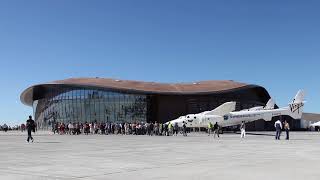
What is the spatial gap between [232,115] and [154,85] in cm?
3072

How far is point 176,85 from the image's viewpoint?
3703 inches

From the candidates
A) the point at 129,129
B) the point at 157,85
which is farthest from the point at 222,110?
the point at 157,85

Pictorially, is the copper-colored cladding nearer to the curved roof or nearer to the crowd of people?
the curved roof

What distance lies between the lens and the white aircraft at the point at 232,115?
61.9 meters

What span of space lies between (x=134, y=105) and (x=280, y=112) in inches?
1253

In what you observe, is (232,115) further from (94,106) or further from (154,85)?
(94,106)

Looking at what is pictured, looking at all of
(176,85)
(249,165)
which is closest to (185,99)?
(176,85)

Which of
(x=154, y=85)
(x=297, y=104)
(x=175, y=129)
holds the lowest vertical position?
(x=175, y=129)

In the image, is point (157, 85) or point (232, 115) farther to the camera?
point (157, 85)

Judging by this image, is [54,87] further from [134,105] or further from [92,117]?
[134,105]

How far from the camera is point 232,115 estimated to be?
211ft

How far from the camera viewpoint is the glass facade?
8918 centimetres

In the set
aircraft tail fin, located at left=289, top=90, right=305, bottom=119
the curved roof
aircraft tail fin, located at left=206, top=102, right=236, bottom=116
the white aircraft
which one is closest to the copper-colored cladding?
the curved roof

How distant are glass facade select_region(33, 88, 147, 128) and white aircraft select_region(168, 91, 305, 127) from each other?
2627 centimetres
